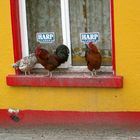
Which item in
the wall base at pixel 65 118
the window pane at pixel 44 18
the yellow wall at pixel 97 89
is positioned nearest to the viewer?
the yellow wall at pixel 97 89

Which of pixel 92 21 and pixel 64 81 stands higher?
pixel 92 21

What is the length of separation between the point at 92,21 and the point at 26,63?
1.15m

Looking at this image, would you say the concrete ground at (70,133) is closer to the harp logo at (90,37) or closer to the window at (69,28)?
the window at (69,28)

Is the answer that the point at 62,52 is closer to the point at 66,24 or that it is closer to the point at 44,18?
the point at 66,24

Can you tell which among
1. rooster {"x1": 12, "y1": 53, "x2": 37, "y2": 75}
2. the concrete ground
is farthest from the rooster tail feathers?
the concrete ground

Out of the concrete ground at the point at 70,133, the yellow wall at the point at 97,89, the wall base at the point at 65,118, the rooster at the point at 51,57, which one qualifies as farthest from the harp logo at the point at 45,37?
the concrete ground at the point at 70,133

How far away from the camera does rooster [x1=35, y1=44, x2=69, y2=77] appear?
23.5 feet

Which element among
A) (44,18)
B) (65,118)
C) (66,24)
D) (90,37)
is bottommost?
(65,118)

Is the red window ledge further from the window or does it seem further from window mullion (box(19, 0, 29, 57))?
window mullion (box(19, 0, 29, 57))

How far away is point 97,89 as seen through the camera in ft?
23.5

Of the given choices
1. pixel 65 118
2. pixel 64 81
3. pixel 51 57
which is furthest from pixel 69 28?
pixel 65 118

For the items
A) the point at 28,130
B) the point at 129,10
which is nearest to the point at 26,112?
the point at 28,130

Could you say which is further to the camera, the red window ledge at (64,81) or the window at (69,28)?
Answer: the window at (69,28)

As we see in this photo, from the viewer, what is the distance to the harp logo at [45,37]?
7453 millimetres
